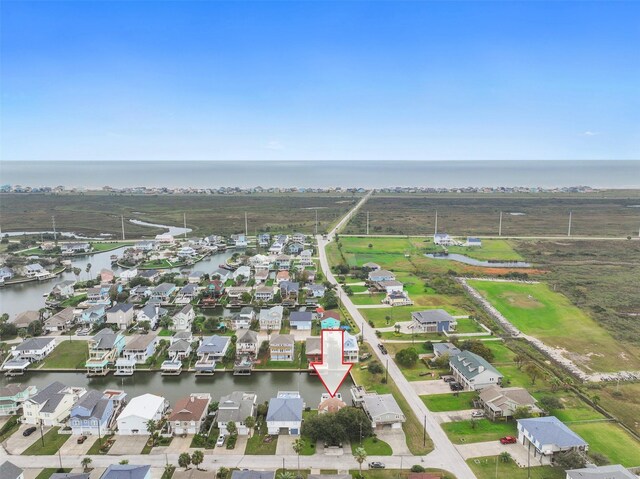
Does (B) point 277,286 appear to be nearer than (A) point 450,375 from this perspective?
No

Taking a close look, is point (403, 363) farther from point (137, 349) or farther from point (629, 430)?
point (137, 349)

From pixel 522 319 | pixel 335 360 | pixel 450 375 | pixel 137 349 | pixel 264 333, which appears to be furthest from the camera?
pixel 522 319

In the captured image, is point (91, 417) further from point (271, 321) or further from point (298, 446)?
point (271, 321)

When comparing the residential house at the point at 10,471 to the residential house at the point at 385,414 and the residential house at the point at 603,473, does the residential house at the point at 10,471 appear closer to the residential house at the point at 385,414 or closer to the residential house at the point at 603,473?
the residential house at the point at 385,414

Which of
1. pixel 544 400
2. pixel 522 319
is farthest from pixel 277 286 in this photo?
pixel 544 400

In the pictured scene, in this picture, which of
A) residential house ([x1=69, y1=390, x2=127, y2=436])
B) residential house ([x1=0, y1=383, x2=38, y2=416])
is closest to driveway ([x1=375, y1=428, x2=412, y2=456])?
residential house ([x1=69, y1=390, x2=127, y2=436])

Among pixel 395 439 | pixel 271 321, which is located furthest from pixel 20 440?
pixel 395 439
